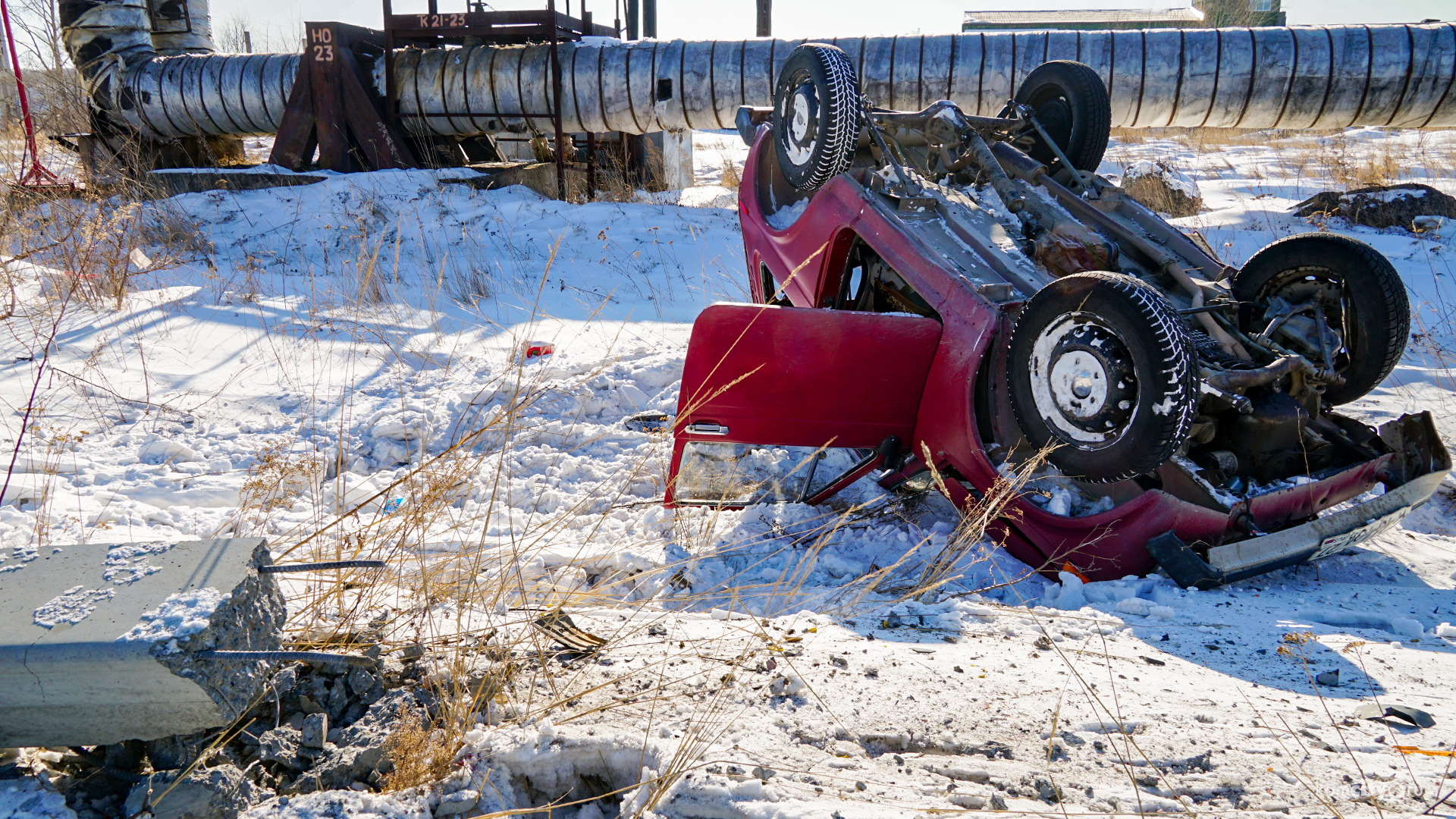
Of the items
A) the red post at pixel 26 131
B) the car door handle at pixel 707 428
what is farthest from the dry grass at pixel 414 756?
the red post at pixel 26 131

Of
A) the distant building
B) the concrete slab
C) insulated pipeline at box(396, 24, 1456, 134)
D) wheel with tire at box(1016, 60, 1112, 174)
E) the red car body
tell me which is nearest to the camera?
the concrete slab

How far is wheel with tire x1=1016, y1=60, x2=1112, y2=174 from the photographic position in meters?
4.61

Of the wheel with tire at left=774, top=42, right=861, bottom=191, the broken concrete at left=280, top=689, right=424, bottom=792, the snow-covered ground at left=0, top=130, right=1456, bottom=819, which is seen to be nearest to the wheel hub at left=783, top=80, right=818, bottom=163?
the wheel with tire at left=774, top=42, right=861, bottom=191

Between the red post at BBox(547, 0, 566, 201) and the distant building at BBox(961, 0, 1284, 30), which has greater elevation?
the distant building at BBox(961, 0, 1284, 30)

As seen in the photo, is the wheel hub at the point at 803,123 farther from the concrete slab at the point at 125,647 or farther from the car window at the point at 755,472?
the concrete slab at the point at 125,647

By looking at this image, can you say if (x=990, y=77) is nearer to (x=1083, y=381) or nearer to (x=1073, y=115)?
(x=1073, y=115)

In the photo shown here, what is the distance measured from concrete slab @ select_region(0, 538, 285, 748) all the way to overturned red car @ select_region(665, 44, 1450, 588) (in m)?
1.60

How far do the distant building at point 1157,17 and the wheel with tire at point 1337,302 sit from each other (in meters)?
24.3

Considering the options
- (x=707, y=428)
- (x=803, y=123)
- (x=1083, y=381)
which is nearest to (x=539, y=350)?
(x=803, y=123)

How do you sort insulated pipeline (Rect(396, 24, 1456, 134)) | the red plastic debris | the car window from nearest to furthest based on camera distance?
1. the car window
2. the red plastic debris
3. insulated pipeline (Rect(396, 24, 1456, 134))

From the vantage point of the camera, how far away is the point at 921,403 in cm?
335

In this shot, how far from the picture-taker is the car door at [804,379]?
3.25 m

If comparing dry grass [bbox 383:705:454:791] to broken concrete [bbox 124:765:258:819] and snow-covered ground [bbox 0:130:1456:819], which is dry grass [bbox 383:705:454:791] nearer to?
snow-covered ground [bbox 0:130:1456:819]

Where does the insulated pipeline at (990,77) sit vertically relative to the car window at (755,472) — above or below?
above
